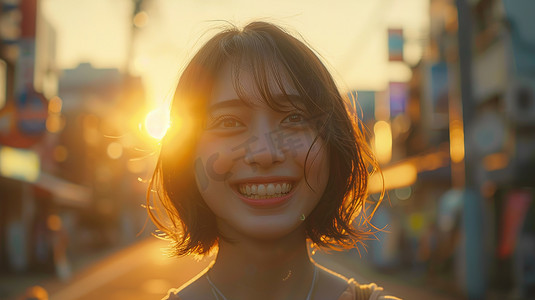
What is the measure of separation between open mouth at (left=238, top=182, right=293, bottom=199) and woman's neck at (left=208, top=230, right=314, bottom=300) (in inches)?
6.7

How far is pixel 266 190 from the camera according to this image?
1611 mm

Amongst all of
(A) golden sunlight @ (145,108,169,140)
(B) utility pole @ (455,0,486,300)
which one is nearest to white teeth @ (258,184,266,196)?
(A) golden sunlight @ (145,108,169,140)

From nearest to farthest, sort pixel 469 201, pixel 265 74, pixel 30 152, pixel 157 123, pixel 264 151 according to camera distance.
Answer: pixel 264 151 → pixel 265 74 → pixel 157 123 → pixel 469 201 → pixel 30 152

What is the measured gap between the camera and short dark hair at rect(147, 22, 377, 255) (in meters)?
1.72

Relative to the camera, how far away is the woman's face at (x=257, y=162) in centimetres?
160

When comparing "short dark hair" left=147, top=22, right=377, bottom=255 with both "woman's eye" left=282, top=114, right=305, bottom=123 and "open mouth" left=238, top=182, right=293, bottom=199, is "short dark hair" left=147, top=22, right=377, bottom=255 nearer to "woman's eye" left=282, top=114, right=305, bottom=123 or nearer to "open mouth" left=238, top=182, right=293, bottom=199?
"woman's eye" left=282, top=114, right=305, bottom=123

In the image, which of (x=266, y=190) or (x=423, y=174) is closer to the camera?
(x=266, y=190)

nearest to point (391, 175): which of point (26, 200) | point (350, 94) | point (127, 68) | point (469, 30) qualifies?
point (127, 68)

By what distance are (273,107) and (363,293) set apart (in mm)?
639

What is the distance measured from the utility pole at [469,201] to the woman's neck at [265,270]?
8512mm

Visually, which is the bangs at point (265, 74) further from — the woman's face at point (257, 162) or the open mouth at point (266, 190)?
the open mouth at point (266, 190)

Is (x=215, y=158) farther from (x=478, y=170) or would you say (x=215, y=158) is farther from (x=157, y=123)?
(x=478, y=170)

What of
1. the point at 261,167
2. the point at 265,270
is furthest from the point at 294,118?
the point at 265,270

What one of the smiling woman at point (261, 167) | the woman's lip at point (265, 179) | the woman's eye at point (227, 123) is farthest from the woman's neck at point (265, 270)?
the woman's eye at point (227, 123)
